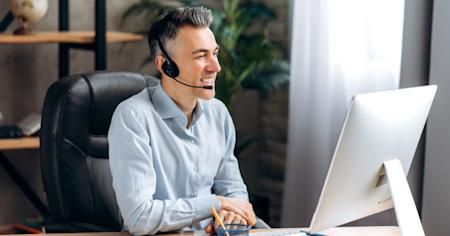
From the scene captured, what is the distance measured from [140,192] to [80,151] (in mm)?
375

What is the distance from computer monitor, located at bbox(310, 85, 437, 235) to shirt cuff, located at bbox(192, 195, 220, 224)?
0.37 metres

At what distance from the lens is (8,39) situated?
3.63 metres

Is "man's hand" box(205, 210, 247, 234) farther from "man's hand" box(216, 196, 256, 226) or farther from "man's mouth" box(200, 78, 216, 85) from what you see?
"man's mouth" box(200, 78, 216, 85)

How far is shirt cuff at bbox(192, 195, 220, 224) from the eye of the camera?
2369 mm

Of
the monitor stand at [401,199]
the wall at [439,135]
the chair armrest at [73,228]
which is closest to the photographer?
the monitor stand at [401,199]

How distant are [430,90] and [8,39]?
2.00m

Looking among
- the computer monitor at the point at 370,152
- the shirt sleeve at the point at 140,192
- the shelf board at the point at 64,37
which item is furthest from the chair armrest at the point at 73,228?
the shelf board at the point at 64,37

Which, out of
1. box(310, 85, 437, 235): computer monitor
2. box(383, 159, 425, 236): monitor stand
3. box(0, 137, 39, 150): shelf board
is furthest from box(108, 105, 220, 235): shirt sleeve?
box(0, 137, 39, 150): shelf board

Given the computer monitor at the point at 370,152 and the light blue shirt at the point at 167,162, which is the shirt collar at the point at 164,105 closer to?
the light blue shirt at the point at 167,162

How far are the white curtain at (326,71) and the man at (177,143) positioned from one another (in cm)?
119

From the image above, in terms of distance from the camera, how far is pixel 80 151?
263 centimetres

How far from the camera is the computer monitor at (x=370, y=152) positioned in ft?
6.51

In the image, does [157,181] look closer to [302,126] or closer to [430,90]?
[430,90]

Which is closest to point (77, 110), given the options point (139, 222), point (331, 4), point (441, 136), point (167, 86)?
point (167, 86)
